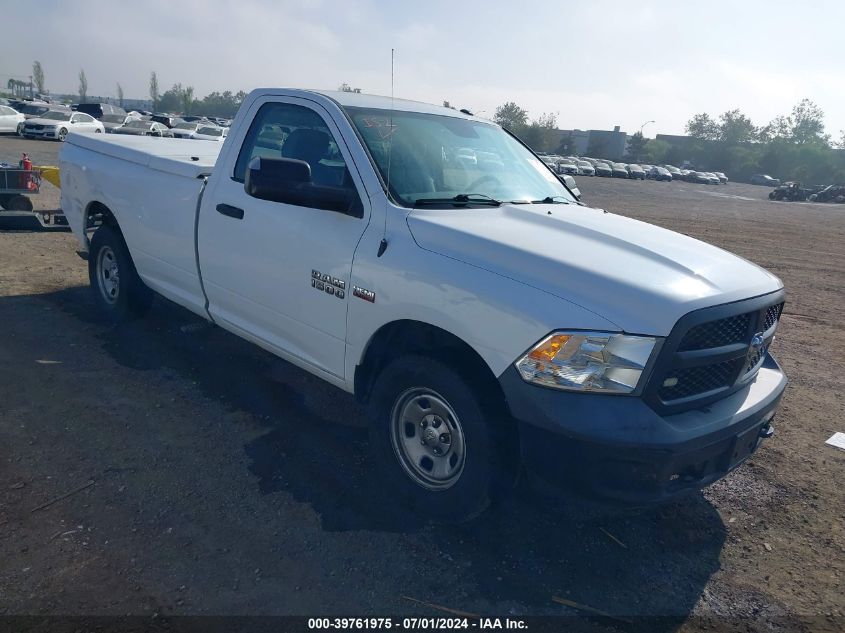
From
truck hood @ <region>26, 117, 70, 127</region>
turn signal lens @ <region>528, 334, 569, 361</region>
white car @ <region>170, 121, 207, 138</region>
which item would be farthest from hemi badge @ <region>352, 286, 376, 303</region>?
truck hood @ <region>26, 117, 70, 127</region>

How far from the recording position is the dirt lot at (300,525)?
9.64 feet

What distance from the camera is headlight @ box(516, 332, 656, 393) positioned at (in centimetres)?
276

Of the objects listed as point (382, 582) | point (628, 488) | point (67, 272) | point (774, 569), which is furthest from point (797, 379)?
point (67, 272)

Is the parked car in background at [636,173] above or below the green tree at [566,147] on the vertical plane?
below

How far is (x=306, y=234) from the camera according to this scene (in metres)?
3.85

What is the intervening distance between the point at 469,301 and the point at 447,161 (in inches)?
54.2

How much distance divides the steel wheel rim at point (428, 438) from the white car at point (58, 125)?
34.5 metres

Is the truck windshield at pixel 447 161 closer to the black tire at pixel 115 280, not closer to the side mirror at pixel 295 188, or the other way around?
the side mirror at pixel 295 188

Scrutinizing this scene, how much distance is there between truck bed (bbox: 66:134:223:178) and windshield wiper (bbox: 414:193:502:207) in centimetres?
198

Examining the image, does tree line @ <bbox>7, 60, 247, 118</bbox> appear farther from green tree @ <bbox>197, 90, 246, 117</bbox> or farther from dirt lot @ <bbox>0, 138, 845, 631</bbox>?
dirt lot @ <bbox>0, 138, 845, 631</bbox>

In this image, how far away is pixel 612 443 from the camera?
106 inches

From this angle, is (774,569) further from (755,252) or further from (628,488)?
(755,252)

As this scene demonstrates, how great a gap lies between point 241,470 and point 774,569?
2.87m

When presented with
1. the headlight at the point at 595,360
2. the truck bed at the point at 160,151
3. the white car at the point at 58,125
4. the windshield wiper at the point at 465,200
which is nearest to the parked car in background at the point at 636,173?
the white car at the point at 58,125
